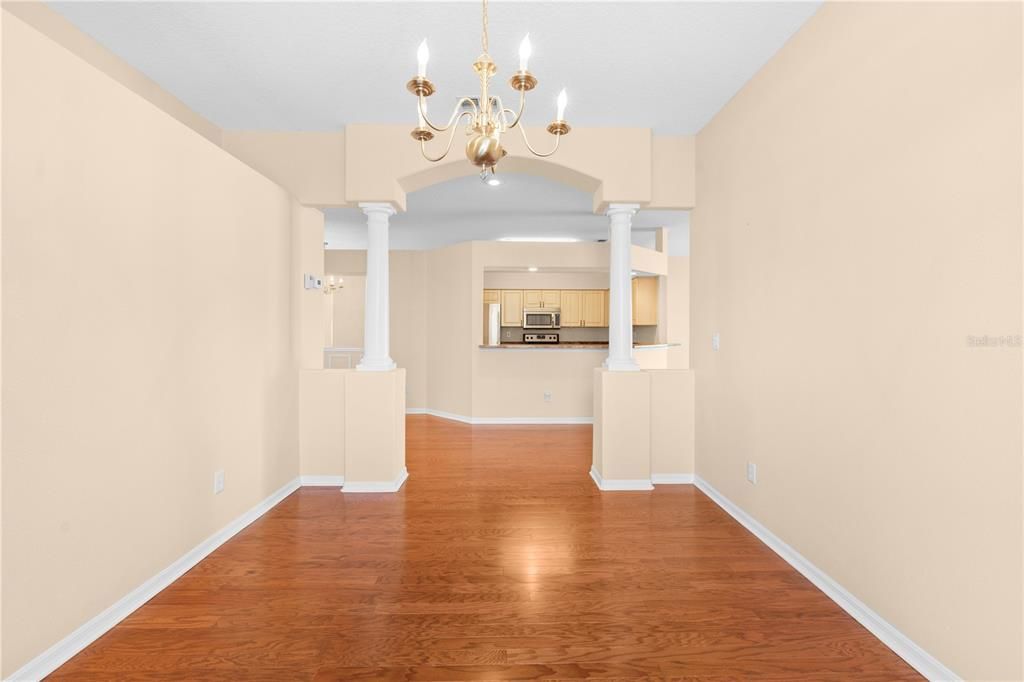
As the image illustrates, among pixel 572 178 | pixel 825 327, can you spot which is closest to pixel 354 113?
pixel 572 178

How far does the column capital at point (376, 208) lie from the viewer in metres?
3.72

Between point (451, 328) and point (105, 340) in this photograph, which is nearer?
point (105, 340)

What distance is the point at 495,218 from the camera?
20.3 feet

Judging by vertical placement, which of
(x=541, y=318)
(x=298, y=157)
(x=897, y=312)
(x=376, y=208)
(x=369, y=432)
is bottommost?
(x=369, y=432)

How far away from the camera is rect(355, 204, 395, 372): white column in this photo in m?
3.75

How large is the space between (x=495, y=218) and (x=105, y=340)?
15.7ft

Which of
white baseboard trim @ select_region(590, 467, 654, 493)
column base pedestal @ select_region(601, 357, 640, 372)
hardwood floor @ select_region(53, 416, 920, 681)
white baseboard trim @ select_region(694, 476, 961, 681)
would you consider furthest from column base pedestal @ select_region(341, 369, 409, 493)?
white baseboard trim @ select_region(694, 476, 961, 681)

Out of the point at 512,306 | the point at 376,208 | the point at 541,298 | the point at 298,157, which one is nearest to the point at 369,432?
the point at 376,208

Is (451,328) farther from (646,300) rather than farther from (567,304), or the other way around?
(646,300)

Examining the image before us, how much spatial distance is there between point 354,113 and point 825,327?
131 inches

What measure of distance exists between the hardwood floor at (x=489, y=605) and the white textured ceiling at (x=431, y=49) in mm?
2824

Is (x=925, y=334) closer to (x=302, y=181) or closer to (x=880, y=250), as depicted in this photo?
(x=880, y=250)

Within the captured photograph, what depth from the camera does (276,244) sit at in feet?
11.0

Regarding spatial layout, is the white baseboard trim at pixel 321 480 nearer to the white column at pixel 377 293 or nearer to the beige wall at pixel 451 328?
the white column at pixel 377 293
